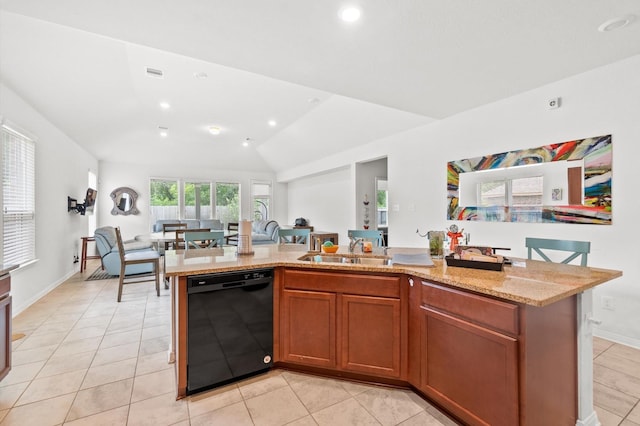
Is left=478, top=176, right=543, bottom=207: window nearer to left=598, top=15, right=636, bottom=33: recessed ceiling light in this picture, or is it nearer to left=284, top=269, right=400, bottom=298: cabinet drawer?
left=598, top=15, right=636, bottom=33: recessed ceiling light

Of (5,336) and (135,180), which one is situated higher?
(135,180)

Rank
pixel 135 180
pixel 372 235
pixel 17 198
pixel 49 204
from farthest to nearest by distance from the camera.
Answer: pixel 135 180, pixel 49 204, pixel 17 198, pixel 372 235

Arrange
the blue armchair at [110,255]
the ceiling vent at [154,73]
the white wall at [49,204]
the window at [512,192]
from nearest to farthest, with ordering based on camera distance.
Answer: the window at [512,192], the white wall at [49,204], the ceiling vent at [154,73], the blue armchair at [110,255]

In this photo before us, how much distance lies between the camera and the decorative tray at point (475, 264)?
5.81 ft

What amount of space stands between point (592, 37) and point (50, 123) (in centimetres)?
663

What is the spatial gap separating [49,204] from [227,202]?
17.6ft

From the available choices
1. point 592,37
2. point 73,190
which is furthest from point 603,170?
point 73,190

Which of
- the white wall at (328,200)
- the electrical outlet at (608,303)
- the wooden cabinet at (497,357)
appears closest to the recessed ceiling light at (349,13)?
the wooden cabinet at (497,357)

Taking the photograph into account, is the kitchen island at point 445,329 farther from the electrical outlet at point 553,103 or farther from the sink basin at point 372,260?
the electrical outlet at point 553,103

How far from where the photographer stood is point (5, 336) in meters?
1.94

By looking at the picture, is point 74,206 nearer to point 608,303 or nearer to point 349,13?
point 349,13

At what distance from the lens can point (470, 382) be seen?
155 cm

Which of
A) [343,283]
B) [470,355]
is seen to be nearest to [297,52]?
[343,283]

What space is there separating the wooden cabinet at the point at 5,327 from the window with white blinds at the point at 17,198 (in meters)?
1.71
